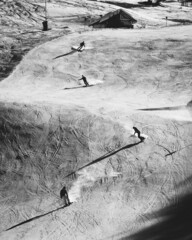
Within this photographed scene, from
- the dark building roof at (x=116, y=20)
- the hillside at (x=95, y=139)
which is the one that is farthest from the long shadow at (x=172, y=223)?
the dark building roof at (x=116, y=20)

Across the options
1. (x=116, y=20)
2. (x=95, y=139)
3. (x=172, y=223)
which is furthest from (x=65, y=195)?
(x=116, y=20)

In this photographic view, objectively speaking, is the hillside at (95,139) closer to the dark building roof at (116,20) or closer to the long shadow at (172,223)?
the long shadow at (172,223)

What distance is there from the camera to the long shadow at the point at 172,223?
18.8m

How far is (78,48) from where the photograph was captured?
40.6 m

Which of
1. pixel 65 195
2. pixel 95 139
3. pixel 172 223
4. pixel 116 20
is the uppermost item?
pixel 116 20

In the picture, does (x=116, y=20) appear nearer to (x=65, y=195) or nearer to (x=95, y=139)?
(x=95, y=139)

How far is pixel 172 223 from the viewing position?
1964 centimetres

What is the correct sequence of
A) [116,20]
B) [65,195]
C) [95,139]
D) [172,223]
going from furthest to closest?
[116,20] < [95,139] < [65,195] < [172,223]

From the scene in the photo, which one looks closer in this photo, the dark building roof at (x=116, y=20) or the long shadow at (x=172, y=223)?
the long shadow at (x=172, y=223)

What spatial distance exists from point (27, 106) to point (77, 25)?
2973cm

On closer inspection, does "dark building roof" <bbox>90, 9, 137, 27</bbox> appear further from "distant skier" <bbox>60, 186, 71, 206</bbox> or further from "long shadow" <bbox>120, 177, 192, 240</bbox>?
"long shadow" <bbox>120, 177, 192, 240</bbox>

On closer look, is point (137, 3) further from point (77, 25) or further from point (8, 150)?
point (8, 150)

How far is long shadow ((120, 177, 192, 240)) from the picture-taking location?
741 inches

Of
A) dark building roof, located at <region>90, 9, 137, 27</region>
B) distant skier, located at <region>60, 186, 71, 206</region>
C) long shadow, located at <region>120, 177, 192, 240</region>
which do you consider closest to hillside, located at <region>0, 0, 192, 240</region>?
long shadow, located at <region>120, 177, 192, 240</region>
